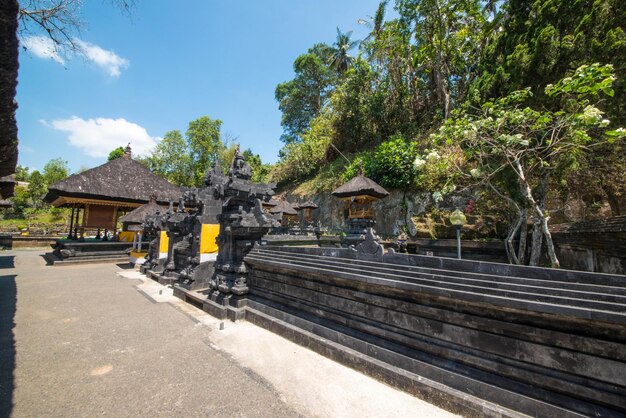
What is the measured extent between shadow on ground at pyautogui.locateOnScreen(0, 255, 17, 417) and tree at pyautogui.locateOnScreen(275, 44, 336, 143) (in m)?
32.6

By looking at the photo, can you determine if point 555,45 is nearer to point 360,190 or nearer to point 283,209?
point 360,190

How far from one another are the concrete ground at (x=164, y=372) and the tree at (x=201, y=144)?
31.7 m

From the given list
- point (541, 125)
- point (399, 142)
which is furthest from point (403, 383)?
point (399, 142)

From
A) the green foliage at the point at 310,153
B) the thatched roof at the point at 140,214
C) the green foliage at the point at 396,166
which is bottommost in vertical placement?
the thatched roof at the point at 140,214

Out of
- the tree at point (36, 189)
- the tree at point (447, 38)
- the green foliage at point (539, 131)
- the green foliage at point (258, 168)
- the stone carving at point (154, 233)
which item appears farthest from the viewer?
the tree at point (36, 189)

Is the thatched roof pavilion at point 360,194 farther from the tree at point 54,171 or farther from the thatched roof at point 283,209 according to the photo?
the tree at point 54,171

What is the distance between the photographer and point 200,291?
23.4 feet

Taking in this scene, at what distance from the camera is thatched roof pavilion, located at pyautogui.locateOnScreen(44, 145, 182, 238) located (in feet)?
45.4

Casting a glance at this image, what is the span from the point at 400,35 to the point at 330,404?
2148 cm

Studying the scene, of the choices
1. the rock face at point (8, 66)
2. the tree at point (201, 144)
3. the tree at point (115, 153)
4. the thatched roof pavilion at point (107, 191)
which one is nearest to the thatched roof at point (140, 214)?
the thatched roof pavilion at point (107, 191)

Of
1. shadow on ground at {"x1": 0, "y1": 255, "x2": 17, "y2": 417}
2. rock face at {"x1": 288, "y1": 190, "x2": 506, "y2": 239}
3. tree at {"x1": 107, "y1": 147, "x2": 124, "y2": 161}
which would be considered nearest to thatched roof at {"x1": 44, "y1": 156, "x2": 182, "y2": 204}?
shadow on ground at {"x1": 0, "y1": 255, "x2": 17, "y2": 417}

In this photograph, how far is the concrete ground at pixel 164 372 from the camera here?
2639 mm

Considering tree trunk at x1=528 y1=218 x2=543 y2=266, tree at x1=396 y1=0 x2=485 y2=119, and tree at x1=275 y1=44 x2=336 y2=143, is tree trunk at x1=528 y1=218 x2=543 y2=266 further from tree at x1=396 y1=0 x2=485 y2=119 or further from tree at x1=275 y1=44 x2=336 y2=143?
tree at x1=275 y1=44 x2=336 y2=143

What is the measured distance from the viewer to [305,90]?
35531mm
